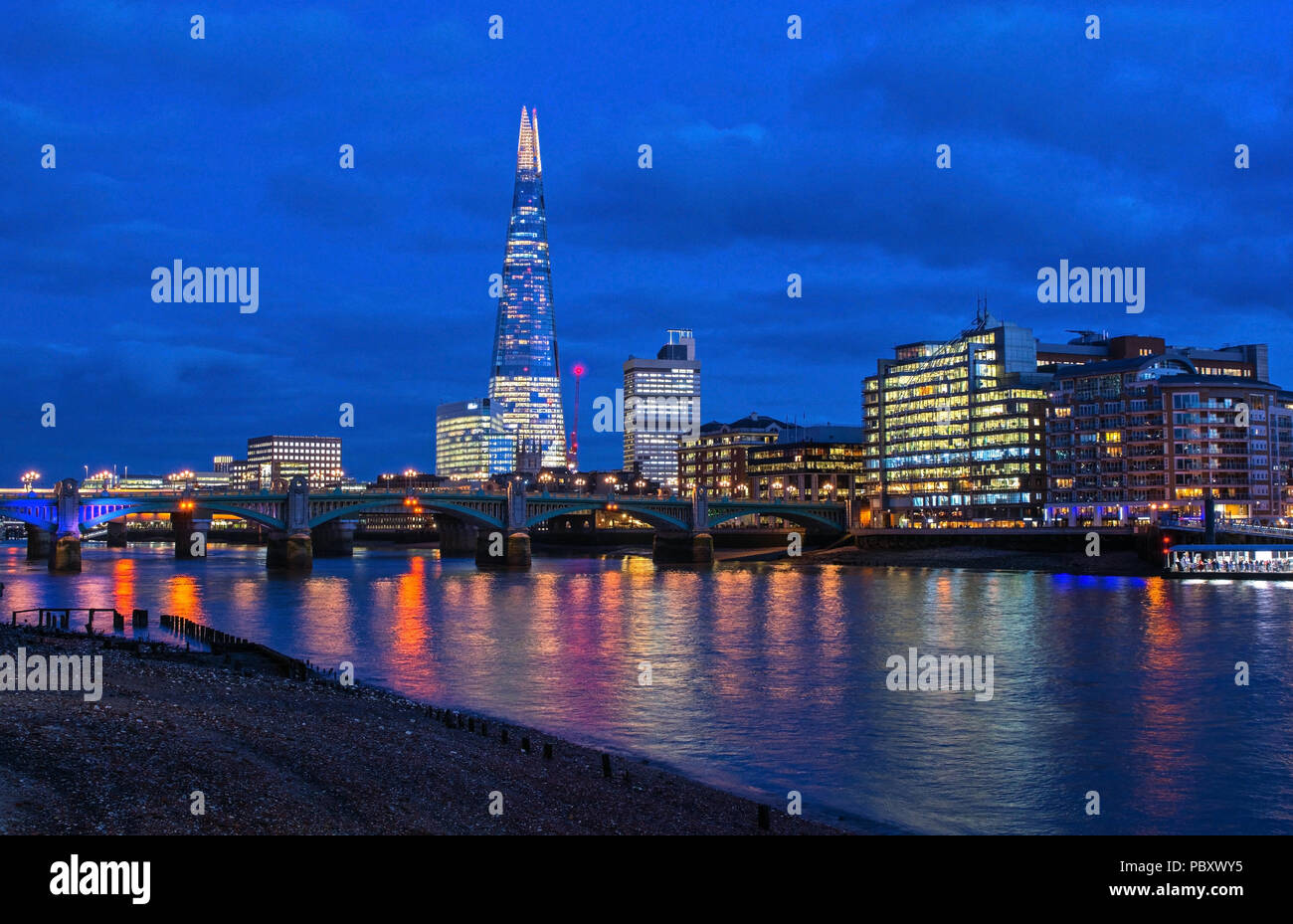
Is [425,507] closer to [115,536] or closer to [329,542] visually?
[329,542]

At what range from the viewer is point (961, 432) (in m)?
157

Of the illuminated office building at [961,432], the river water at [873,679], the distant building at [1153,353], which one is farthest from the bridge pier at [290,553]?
the distant building at [1153,353]

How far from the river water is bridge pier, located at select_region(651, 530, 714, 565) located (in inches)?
1683

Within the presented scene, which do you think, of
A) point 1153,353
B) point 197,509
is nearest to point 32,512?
point 197,509

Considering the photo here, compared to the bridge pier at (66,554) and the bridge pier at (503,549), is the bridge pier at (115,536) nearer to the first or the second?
the bridge pier at (66,554)

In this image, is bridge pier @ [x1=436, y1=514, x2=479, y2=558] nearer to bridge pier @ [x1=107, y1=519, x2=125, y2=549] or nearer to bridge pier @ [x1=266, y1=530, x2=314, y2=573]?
bridge pier @ [x1=266, y1=530, x2=314, y2=573]

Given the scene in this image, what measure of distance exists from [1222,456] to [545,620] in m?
102

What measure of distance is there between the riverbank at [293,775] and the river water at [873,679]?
365 centimetres
